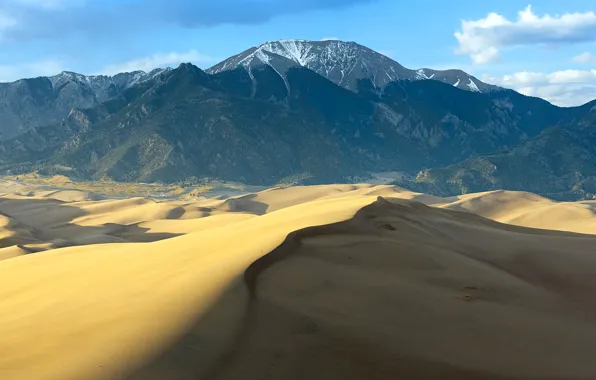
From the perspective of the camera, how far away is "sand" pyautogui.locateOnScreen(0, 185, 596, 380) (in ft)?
35.5

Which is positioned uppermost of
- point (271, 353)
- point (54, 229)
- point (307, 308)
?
point (307, 308)

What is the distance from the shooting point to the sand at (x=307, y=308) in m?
10.8

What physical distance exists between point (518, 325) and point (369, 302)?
11.0 ft

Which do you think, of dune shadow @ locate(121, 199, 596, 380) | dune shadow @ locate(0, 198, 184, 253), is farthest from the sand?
dune shadow @ locate(0, 198, 184, 253)

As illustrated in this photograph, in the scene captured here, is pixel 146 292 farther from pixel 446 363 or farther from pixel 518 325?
pixel 518 325

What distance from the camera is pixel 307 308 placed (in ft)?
42.6

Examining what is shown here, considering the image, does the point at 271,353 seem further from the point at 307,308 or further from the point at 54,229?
the point at 54,229

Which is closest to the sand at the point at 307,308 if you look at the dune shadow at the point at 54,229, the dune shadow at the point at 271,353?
the dune shadow at the point at 271,353

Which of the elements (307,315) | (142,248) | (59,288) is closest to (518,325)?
(307,315)

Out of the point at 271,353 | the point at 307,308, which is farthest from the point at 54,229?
the point at 271,353

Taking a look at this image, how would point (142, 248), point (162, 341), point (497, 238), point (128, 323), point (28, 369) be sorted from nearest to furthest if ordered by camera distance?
1. point (28, 369)
2. point (162, 341)
3. point (128, 323)
4. point (142, 248)
5. point (497, 238)

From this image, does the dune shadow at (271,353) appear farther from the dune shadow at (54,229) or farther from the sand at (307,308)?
the dune shadow at (54,229)

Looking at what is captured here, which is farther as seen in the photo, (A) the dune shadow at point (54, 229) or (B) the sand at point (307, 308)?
(A) the dune shadow at point (54, 229)

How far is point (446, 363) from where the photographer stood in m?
11.3
